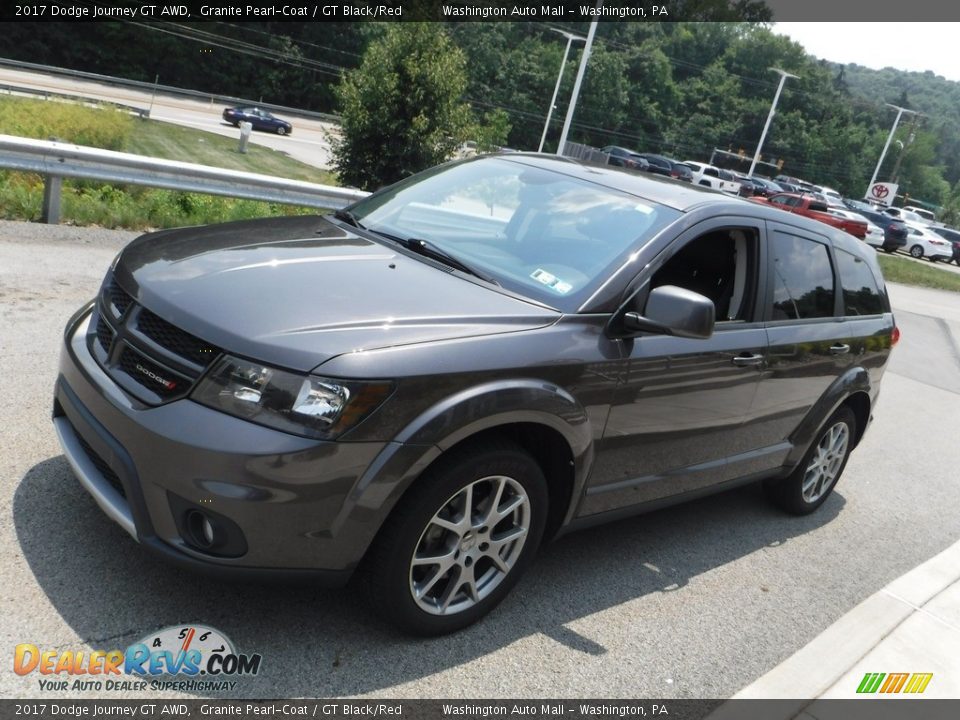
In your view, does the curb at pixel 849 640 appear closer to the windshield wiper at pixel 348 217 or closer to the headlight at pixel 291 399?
the headlight at pixel 291 399

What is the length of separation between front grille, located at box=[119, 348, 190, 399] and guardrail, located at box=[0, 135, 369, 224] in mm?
5877

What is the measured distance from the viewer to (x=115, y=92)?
157 feet

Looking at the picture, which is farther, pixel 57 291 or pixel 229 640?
pixel 57 291

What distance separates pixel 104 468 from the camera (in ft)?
10.4

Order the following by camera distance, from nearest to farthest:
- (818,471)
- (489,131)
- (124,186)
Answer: (818,471) → (124,186) → (489,131)

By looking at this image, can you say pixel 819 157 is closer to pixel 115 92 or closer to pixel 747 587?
pixel 115 92

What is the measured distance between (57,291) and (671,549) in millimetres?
4682

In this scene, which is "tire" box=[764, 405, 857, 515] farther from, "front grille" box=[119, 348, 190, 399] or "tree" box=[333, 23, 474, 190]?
"tree" box=[333, 23, 474, 190]

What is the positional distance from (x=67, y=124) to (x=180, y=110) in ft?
105

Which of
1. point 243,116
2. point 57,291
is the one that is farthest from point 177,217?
point 243,116

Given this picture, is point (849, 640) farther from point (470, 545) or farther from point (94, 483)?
point (94, 483)

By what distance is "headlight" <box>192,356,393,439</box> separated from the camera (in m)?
2.82

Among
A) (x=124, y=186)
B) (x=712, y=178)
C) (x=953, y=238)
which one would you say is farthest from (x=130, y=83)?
(x=124, y=186)

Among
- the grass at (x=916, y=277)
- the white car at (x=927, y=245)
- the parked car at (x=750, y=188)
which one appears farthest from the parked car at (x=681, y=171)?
the grass at (x=916, y=277)
